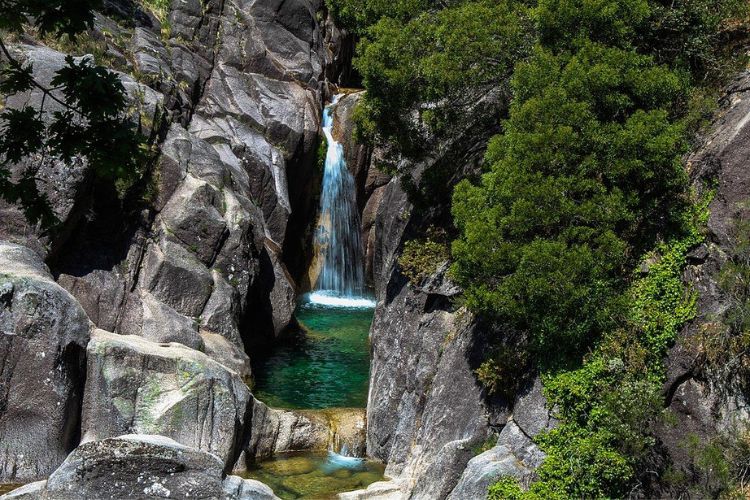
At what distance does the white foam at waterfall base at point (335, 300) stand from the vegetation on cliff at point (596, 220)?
688 inches

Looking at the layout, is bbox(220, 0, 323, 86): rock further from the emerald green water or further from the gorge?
the emerald green water

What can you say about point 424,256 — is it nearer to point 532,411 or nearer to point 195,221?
point 532,411

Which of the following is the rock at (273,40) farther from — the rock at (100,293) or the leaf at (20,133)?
the leaf at (20,133)

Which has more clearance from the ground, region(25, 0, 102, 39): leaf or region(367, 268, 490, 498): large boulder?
region(25, 0, 102, 39): leaf

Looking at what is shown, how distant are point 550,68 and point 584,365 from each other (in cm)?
503

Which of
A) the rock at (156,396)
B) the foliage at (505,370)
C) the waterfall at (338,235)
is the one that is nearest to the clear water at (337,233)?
the waterfall at (338,235)

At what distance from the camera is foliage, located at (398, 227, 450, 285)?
16906 mm

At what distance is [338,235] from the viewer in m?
32.1

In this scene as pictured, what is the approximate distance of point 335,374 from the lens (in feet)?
75.3

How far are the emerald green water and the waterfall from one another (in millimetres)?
2433

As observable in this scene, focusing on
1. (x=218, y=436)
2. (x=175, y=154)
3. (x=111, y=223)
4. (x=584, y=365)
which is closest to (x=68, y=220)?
(x=111, y=223)

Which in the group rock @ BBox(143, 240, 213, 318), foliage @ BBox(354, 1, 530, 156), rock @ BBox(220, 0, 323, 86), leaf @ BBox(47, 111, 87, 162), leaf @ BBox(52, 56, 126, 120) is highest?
rock @ BBox(220, 0, 323, 86)

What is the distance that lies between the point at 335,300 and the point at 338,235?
292 cm


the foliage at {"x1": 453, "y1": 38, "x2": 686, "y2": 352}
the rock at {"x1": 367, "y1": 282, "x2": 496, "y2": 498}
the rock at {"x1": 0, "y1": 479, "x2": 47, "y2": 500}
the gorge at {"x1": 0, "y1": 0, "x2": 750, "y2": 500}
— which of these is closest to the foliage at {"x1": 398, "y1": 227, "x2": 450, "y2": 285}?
the gorge at {"x1": 0, "y1": 0, "x2": 750, "y2": 500}
